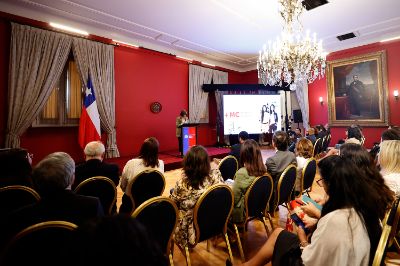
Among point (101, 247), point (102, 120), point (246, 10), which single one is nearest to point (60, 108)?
point (102, 120)

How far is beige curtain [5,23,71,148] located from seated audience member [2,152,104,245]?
4465mm

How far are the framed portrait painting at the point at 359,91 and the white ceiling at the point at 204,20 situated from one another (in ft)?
2.22

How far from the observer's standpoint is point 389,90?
23.9 feet

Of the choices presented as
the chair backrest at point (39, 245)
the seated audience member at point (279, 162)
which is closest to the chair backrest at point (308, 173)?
the seated audience member at point (279, 162)

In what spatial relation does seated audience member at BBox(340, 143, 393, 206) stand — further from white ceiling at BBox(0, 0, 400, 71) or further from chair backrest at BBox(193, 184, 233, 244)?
white ceiling at BBox(0, 0, 400, 71)

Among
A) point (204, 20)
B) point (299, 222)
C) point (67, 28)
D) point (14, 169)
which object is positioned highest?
point (204, 20)

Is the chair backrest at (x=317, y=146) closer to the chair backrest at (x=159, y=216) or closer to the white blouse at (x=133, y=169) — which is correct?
the white blouse at (x=133, y=169)

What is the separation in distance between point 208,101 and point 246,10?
4.66 m

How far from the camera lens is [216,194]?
6.44 ft

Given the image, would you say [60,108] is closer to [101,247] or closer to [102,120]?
[102,120]

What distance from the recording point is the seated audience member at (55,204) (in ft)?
4.31

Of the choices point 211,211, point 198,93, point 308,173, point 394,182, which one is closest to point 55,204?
point 211,211

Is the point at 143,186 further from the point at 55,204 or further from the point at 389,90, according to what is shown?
the point at 389,90

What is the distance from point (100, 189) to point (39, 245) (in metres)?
1.21
